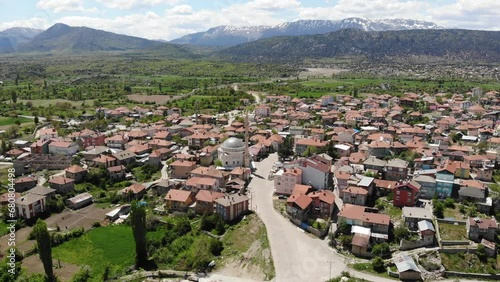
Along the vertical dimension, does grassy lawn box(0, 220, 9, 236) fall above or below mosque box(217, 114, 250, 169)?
below

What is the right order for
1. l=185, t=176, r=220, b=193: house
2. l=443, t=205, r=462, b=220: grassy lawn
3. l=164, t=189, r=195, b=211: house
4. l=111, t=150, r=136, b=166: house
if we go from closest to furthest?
l=443, t=205, r=462, b=220: grassy lawn < l=164, t=189, r=195, b=211: house < l=185, t=176, r=220, b=193: house < l=111, t=150, r=136, b=166: house

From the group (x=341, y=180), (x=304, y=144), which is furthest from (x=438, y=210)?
(x=304, y=144)

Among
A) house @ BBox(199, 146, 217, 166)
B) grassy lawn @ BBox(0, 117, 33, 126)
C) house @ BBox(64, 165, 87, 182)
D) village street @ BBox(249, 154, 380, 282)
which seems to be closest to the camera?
village street @ BBox(249, 154, 380, 282)

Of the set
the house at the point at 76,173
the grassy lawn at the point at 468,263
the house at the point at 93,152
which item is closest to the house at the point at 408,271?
the grassy lawn at the point at 468,263

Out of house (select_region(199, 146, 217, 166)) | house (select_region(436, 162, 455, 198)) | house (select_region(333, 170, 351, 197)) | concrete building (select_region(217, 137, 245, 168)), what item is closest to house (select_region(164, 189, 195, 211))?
concrete building (select_region(217, 137, 245, 168))

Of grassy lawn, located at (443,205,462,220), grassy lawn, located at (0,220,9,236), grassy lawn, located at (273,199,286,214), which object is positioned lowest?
grassy lawn, located at (0,220,9,236)

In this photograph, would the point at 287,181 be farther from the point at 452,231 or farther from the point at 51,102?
the point at 51,102

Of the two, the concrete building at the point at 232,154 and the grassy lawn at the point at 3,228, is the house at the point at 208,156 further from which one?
the grassy lawn at the point at 3,228

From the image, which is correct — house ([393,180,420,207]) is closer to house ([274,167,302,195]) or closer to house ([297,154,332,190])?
house ([297,154,332,190])
